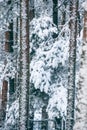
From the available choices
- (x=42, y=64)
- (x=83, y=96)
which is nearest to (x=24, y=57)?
(x=83, y=96)

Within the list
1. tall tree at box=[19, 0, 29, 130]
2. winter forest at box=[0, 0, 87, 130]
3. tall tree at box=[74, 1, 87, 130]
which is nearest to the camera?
tall tree at box=[74, 1, 87, 130]

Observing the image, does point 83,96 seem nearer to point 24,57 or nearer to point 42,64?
point 24,57

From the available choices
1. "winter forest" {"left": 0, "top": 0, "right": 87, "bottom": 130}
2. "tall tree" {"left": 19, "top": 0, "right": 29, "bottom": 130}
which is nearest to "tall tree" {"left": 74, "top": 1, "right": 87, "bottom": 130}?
"tall tree" {"left": 19, "top": 0, "right": 29, "bottom": 130}

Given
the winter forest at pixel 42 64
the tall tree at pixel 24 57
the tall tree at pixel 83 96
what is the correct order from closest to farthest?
the tall tree at pixel 83 96 → the tall tree at pixel 24 57 → the winter forest at pixel 42 64

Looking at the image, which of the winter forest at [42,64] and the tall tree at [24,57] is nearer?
the tall tree at [24,57]

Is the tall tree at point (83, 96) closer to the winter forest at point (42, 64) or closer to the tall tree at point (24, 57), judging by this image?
the tall tree at point (24, 57)

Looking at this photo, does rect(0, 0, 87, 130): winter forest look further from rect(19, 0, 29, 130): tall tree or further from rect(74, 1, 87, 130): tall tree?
rect(74, 1, 87, 130): tall tree

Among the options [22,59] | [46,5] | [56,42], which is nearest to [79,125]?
[22,59]

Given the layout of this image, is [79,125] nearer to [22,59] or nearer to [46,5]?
[22,59]

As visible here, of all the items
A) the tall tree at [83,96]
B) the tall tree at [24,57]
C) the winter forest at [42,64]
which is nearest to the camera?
the tall tree at [83,96]

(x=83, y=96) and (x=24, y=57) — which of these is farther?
(x=24, y=57)

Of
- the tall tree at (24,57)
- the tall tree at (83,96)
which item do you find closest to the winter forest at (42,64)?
the tall tree at (24,57)

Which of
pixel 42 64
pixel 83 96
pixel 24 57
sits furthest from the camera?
pixel 42 64

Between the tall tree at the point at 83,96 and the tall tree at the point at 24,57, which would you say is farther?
the tall tree at the point at 24,57
